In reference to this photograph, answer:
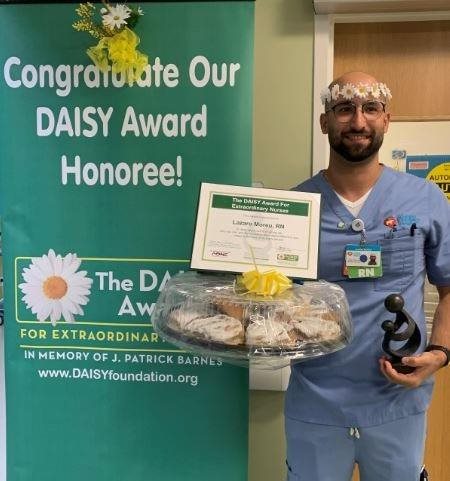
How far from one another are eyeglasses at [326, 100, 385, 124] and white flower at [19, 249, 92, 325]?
0.78 m

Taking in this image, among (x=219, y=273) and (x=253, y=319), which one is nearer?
(x=253, y=319)

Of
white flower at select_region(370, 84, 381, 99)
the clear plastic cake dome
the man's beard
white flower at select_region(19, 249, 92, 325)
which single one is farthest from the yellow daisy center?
white flower at select_region(370, 84, 381, 99)

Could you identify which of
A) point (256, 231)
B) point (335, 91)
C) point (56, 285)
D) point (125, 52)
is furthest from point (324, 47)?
point (56, 285)

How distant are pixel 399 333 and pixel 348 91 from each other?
57 cm

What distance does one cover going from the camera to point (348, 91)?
1225 mm

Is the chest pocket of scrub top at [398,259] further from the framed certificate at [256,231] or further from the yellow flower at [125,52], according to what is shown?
the yellow flower at [125,52]

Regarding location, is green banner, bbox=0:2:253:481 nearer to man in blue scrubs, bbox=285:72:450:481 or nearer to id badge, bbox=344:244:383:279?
man in blue scrubs, bbox=285:72:450:481

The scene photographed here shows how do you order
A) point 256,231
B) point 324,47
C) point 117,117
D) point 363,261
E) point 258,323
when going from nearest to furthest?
point 258,323, point 256,231, point 363,261, point 117,117, point 324,47

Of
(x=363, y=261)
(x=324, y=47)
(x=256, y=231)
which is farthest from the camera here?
(x=324, y=47)

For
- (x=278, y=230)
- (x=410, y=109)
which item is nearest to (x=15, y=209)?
(x=278, y=230)

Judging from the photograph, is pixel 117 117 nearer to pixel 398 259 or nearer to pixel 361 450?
pixel 398 259

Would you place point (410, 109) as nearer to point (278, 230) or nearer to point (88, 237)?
point (278, 230)

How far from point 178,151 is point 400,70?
895 mm

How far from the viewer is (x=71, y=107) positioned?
4.48 ft
